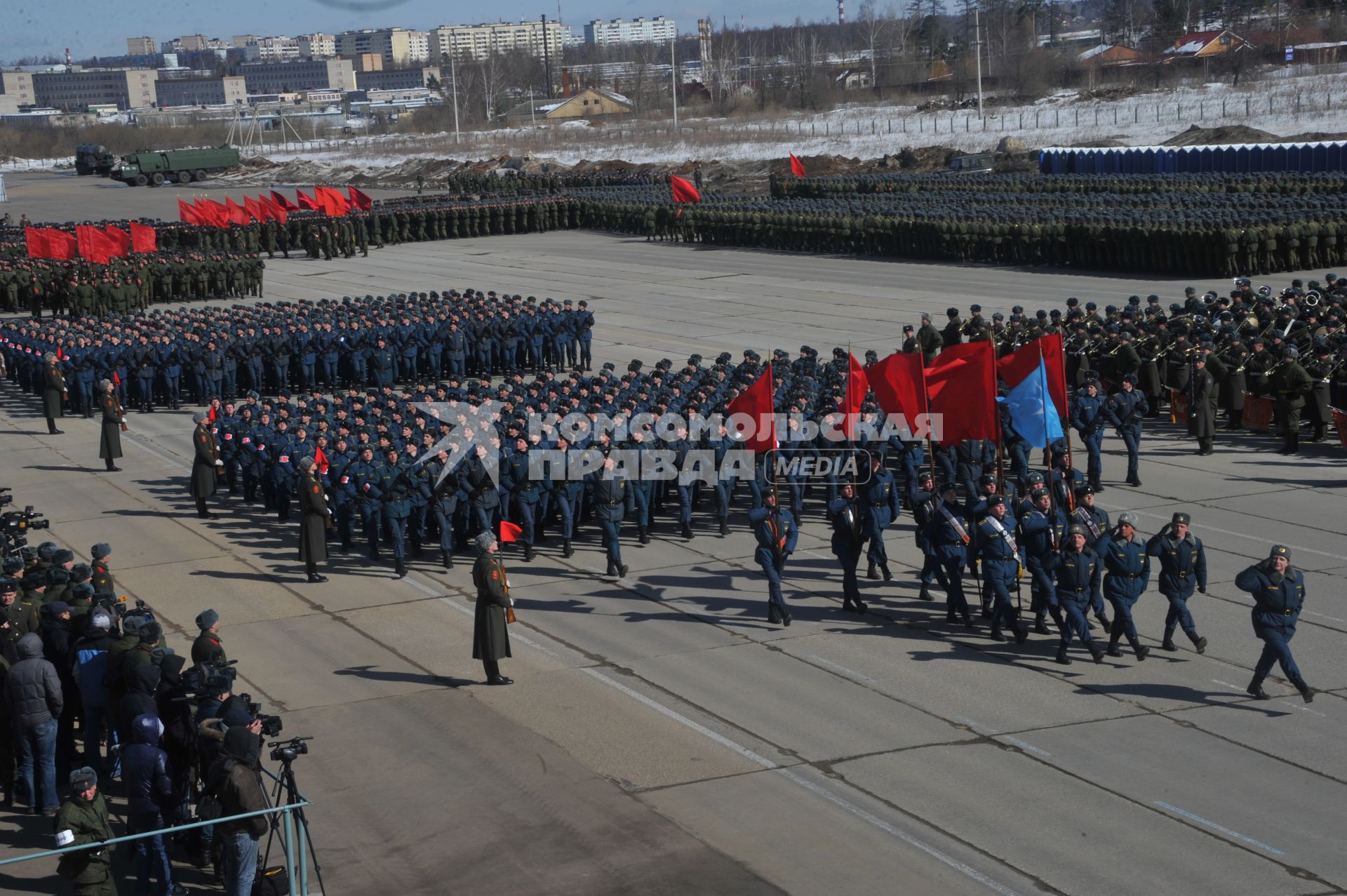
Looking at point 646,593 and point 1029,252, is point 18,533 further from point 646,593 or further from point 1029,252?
point 1029,252

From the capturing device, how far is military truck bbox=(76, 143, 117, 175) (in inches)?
4232

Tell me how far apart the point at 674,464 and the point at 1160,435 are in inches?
314

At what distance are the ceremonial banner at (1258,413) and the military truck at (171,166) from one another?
278 ft

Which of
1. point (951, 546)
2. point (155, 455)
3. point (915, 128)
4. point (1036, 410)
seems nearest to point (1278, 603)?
point (951, 546)

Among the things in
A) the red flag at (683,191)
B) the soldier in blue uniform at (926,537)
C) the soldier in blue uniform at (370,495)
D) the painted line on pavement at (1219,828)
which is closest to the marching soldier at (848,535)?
the soldier in blue uniform at (926,537)

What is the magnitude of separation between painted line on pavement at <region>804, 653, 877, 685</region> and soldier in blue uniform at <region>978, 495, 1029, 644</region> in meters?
1.46

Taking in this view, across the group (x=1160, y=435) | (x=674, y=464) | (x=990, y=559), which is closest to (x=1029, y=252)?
(x=1160, y=435)

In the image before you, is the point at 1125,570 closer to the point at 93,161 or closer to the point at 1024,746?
the point at 1024,746

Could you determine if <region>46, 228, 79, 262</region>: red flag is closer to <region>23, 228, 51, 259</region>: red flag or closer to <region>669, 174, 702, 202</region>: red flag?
<region>23, 228, 51, 259</region>: red flag

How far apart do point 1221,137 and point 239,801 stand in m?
65.6

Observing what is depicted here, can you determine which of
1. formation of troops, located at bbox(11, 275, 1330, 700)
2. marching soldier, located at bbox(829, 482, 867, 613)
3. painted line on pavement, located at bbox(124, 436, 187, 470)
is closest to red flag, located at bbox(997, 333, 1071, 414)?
formation of troops, located at bbox(11, 275, 1330, 700)

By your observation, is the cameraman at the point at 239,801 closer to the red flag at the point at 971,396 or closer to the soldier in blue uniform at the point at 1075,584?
the soldier in blue uniform at the point at 1075,584

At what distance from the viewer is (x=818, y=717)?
11547mm

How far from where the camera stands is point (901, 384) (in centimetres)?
1515
